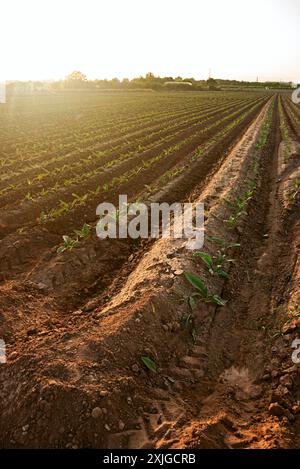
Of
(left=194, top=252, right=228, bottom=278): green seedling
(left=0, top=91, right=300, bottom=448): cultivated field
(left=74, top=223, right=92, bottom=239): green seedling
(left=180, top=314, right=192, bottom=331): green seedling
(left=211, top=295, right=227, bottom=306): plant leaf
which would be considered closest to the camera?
(left=0, top=91, right=300, bottom=448): cultivated field

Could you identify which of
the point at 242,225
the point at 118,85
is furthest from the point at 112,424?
the point at 118,85

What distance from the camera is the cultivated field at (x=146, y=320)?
11.5 feet

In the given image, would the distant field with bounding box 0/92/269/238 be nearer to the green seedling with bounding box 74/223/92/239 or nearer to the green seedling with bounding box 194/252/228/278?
the green seedling with bounding box 74/223/92/239

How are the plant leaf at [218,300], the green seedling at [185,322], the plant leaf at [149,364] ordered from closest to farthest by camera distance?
1. the plant leaf at [149,364]
2. the green seedling at [185,322]
3. the plant leaf at [218,300]

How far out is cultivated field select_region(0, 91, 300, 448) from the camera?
3494 millimetres

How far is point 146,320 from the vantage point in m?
4.67

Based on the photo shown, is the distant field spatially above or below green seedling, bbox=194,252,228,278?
above

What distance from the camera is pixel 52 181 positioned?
9.91 meters

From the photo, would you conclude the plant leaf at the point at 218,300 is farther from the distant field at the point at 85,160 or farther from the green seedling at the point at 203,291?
the distant field at the point at 85,160

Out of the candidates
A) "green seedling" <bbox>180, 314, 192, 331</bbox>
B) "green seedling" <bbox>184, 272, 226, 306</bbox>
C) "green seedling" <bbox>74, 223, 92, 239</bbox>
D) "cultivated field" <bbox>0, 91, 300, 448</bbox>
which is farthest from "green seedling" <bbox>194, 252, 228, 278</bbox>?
"green seedling" <bbox>74, 223, 92, 239</bbox>

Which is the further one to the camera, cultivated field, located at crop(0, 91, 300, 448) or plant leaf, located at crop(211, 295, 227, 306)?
plant leaf, located at crop(211, 295, 227, 306)

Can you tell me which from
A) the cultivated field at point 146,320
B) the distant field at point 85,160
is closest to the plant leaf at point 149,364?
the cultivated field at point 146,320

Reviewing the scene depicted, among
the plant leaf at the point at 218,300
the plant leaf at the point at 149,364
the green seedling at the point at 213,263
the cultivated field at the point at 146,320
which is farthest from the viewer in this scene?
the green seedling at the point at 213,263

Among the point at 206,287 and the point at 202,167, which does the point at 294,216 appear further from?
the point at 202,167
